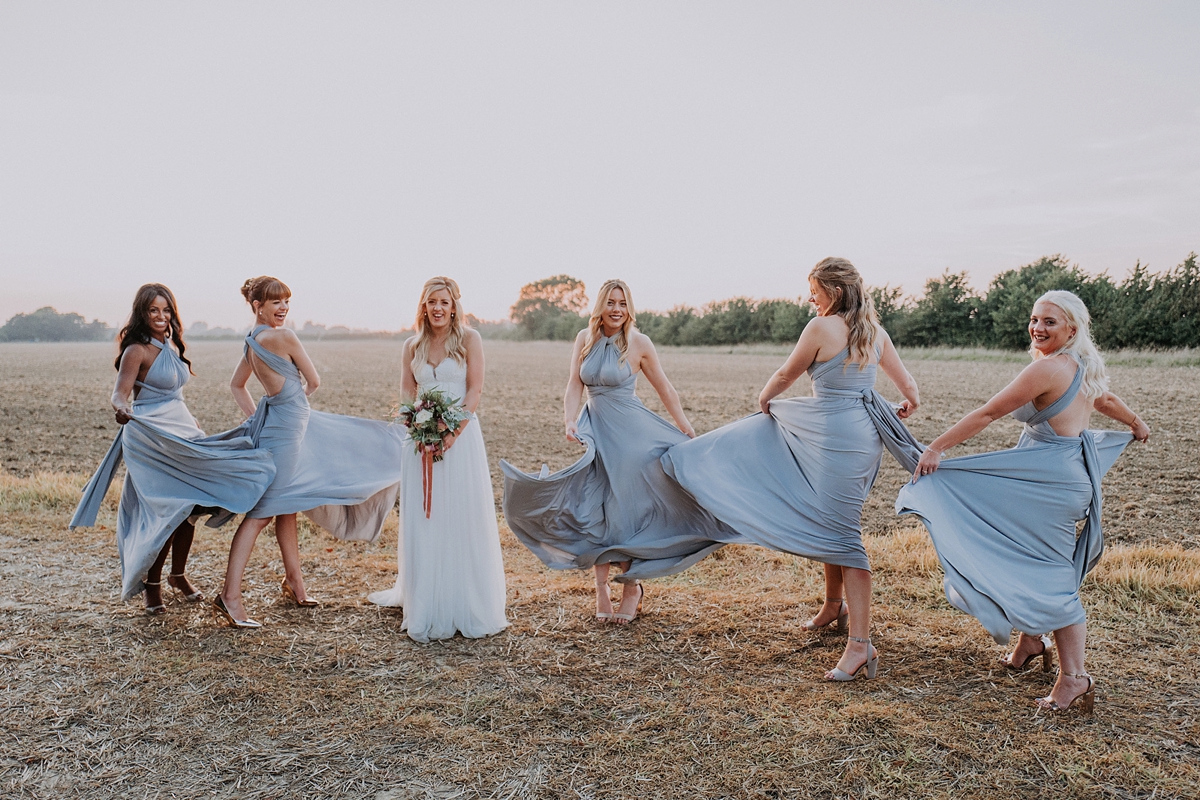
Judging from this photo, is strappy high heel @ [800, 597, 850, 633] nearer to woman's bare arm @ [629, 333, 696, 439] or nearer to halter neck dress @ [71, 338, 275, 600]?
woman's bare arm @ [629, 333, 696, 439]

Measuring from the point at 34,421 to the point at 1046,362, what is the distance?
68.0 ft

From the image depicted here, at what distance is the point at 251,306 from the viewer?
5859 millimetres

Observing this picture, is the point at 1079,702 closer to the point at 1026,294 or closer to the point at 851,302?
the point at 851,302

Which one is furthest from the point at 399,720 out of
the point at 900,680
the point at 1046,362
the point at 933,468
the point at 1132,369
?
the point at 1132,369

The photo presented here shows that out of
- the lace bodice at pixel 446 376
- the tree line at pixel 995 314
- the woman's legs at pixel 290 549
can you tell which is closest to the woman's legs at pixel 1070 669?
the lace bodice at pixel 446 376

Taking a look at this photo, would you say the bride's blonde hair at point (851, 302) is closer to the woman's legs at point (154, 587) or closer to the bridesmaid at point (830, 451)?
the bridesmaid at point (830, 451)

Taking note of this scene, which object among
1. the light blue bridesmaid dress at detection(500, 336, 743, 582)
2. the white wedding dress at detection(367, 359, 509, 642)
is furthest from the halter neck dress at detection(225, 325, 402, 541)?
the light blue bridesmaid dress at detection(500, 336, 743, 582)

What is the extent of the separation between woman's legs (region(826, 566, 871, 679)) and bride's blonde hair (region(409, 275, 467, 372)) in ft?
10.2

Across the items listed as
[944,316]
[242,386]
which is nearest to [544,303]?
[944,316]

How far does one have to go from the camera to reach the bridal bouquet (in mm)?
5504

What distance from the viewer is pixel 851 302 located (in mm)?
4938

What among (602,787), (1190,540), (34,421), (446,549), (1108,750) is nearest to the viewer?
(602,787)

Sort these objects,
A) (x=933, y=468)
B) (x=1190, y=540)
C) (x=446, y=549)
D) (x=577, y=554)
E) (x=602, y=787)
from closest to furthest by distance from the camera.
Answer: (x=602, y=787)
(x=933, y=468)
(x=446, y=549)
(x=577, y=554)
(x=1190, y=540)

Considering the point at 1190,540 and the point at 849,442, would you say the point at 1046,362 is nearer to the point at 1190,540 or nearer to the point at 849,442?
the point at 849,442
